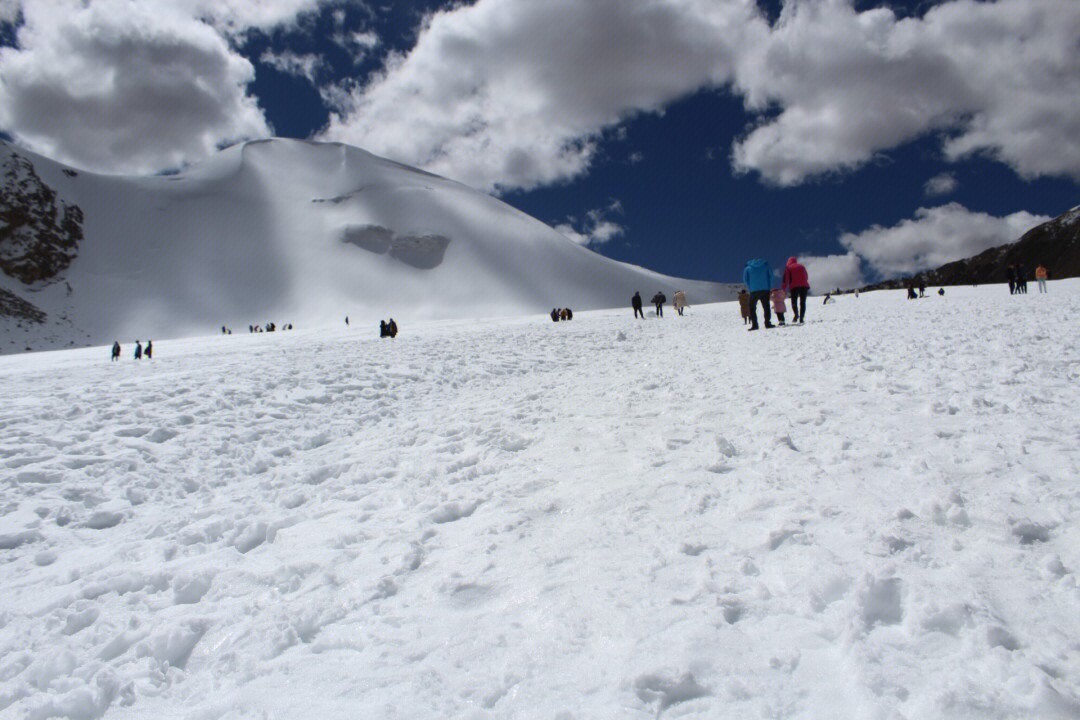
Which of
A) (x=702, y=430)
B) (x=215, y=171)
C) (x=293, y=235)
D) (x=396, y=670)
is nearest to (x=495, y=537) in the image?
(x=396, y=670)

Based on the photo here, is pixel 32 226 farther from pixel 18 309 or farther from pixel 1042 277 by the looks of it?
pixel 1042 277

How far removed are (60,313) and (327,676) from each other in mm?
164142

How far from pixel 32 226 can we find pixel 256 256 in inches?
2103

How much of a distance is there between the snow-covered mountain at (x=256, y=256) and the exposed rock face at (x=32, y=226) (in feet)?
1.10

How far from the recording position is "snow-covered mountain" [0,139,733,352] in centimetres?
13100

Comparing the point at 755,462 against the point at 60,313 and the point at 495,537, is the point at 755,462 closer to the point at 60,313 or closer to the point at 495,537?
the point at 495,537

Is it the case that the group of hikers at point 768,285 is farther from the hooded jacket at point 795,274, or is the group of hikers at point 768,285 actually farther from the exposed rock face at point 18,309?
the exposed rock face at point 18,309

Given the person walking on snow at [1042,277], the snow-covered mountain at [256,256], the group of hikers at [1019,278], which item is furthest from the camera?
the snow-covered mountain at [256,256]

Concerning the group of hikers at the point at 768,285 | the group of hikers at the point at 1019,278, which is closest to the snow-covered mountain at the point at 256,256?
the group of hikers at the point at 1019,278

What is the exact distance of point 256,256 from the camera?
15238 cm

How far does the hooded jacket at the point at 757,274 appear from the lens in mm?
19375

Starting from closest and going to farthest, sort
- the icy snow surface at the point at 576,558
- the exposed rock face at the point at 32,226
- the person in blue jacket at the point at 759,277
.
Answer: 1. the icy snow surface at the point at 576,558
2. the person in blue jacket at the point at 759,277
3. the exposed rock face at the point at 32,226


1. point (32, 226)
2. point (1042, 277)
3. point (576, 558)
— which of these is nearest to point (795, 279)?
point (576, 558)

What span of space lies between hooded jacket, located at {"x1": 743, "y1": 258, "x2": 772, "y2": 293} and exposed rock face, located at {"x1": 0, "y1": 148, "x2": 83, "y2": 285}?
174 meters
